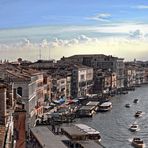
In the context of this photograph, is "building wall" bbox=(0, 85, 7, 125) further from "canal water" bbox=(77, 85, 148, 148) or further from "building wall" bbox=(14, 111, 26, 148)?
"canal water" bbox=(77, 85, 148, 148)

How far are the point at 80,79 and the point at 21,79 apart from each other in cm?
3118

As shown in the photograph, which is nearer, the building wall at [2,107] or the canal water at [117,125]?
the building wall at [2,107]

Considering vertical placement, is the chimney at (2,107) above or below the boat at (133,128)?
above

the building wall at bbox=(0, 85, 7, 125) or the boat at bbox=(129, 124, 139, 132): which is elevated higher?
the building wall at bbox=(0, 85, 7, 125)

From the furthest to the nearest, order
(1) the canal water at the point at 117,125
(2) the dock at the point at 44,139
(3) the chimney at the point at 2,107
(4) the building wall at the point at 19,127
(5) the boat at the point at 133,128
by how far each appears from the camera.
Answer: (5) the boat at the point at 133,128
(1) the canal water at the point at 117,125
(2) the dock at the point at 44,139
(4) the building wall at the point at 19,127
(3) the chimney at the point at 2,107

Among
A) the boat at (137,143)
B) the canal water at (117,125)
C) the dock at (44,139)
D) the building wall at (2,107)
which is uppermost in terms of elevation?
the building wall at (2,107)

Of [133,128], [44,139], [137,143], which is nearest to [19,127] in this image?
[44,139]

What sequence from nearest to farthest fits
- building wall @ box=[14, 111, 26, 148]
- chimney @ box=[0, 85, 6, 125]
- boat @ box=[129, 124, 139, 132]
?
chimney @ box=[0, 85, 6, 125] < building wall @ box=[14, 111, 26, 148] < boat @ box=[129, 124, 139, 132]

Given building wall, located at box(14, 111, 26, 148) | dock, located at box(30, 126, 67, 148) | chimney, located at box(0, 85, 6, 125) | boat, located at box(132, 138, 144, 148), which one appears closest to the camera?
chimney, located at box(0, 85, 6, 125)

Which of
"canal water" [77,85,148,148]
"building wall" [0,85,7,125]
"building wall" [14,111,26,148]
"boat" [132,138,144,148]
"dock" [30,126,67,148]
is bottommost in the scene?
"canal water" [77,85,148,148]

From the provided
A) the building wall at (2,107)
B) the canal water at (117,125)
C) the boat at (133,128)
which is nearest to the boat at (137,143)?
the canal water at (117,125)

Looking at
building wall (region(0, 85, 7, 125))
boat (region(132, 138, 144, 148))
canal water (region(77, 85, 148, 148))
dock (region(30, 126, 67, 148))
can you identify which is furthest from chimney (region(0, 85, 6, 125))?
boat (region(132, 138, 144, 148))

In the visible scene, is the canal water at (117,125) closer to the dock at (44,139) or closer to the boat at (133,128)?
the boat at (133,128)

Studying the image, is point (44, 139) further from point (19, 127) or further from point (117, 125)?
point (19, 127)
